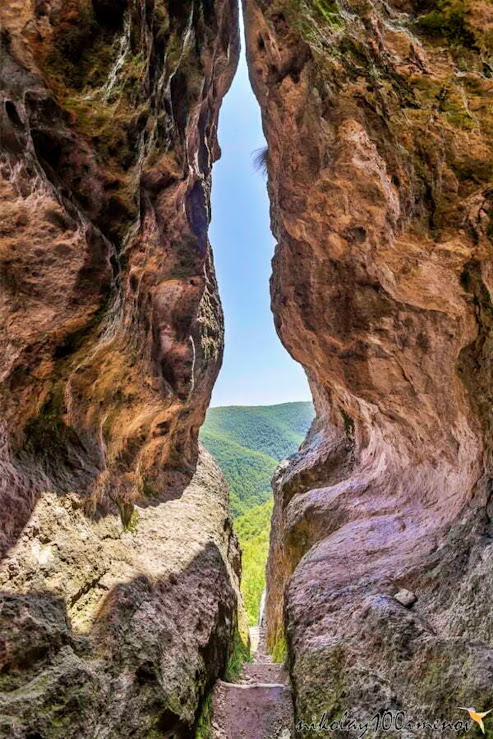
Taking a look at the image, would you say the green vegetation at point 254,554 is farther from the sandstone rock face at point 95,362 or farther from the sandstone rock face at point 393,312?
the sandstone rock face at point 95,362

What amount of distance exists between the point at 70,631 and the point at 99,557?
137cm

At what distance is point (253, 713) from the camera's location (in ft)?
19.8

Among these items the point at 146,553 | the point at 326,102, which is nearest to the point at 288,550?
the point at 146,553

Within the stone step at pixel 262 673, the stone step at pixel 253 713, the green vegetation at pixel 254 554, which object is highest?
the stone step at pixel 253 713

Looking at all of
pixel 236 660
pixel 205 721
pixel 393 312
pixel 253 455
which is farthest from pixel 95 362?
pixel 253 455

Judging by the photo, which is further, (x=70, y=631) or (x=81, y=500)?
(x=81, y=500)

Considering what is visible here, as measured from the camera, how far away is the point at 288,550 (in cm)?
1223

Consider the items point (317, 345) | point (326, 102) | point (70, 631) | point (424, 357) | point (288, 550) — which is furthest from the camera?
point (288, 550)

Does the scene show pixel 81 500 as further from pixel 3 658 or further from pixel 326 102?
pixel 326 102

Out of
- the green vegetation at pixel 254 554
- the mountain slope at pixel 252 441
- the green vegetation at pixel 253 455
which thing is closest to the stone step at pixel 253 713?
the green vegetation at pixel 254 554

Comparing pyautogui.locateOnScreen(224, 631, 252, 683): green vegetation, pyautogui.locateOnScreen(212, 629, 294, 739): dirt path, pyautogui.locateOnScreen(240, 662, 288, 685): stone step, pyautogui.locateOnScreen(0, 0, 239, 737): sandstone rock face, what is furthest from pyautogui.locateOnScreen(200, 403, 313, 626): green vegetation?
pyautogui.locateOnScreen(0, 0, 239, 737): sandstone rock face

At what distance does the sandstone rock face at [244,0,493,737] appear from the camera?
4.67 meters

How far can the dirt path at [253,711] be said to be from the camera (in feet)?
18.8

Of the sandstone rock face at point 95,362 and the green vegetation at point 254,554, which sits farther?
the green vegetation at point 254,554
